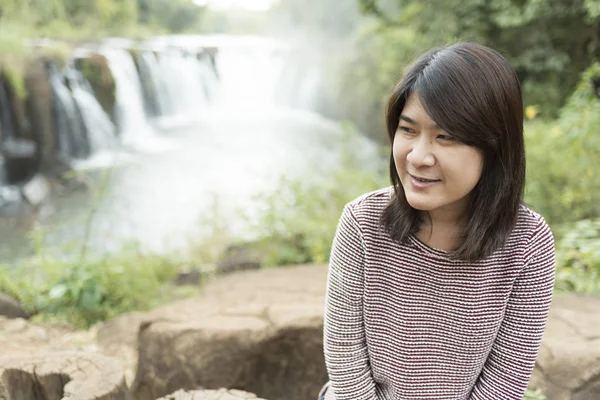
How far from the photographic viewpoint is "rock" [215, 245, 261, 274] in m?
4.32

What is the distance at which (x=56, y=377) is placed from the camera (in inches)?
62.6

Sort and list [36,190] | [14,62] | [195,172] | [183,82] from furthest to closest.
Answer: [183,82], [195,172], [14,62], [36,190]

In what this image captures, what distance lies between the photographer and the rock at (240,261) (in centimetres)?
432

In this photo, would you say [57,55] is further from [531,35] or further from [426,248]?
[426,248]

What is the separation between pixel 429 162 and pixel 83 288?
3.33 metres

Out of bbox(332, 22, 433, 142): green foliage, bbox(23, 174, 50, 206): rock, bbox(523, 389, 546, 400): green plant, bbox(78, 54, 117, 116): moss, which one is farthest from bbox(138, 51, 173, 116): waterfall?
bbox(523, 389, 546, 400): green plant

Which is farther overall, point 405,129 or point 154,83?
point 154,83

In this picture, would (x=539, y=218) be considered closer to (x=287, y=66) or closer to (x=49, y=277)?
(x=49, y=277)

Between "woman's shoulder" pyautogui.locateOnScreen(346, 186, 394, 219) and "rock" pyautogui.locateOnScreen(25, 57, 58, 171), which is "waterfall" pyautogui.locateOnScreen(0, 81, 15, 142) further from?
"woman's shoulder" pyautogui.locateOnScreen(346, 186, 394, 219)

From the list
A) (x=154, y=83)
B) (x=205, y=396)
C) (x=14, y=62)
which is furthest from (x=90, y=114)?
(x=205, y=396)

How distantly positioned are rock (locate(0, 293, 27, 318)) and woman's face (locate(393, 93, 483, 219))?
350 cm

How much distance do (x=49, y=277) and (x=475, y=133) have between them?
4.00 m

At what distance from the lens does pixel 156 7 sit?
17.7 m

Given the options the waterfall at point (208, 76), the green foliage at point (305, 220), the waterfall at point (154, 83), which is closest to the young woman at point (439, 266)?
the green foliage at point (305, 220)
